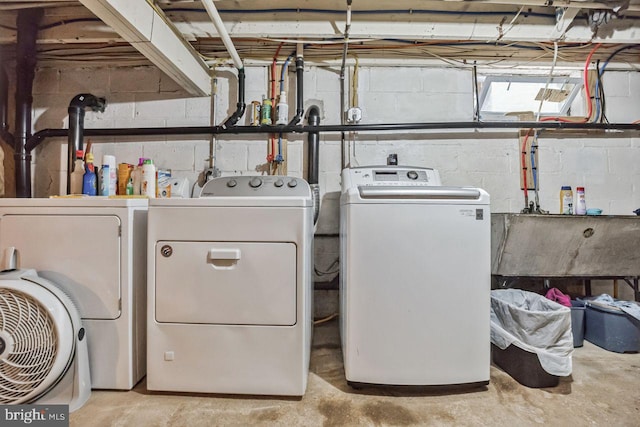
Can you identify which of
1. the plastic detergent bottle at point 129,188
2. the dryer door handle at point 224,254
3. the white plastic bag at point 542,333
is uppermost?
the plastic detergent bottle at point 129,188

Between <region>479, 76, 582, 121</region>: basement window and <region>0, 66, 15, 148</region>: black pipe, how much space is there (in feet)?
11.4

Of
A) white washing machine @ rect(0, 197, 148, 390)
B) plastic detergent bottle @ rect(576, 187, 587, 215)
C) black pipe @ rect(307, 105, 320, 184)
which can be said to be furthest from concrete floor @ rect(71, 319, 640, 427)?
black pipe @ rect(307, 105, 320, 184)

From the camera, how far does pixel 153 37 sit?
1499 millimetres

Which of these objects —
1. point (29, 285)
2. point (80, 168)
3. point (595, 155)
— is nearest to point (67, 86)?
point (80, 168)

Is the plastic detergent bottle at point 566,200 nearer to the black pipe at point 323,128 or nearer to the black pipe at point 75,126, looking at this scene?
the black pipe at point 323,128

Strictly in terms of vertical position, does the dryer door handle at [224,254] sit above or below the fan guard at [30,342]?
above

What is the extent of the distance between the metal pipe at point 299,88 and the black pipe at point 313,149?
0.26 ft

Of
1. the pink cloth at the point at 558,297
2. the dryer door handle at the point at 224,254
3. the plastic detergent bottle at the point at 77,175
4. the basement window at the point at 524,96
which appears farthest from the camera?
the basement window at the point at 524,96

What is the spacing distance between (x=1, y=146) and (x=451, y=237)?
300cm

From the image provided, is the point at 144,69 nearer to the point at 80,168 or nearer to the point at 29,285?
the point at 80,168

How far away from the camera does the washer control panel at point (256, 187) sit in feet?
5.78

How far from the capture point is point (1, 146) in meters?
2.06

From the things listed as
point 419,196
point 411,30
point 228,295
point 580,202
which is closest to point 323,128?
point 411,30

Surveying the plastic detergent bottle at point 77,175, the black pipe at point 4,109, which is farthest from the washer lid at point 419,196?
the black pipe at point 4,109
